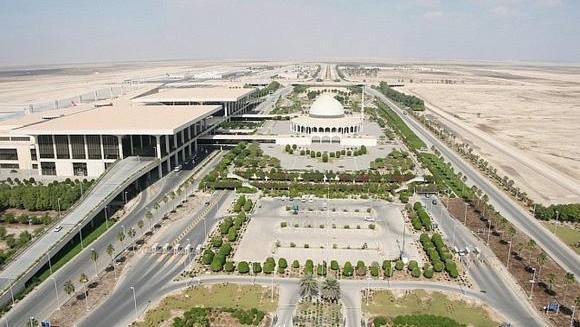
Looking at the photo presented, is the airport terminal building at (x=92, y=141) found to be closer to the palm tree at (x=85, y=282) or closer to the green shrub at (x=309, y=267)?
the palm tree at (x=85, y=282)

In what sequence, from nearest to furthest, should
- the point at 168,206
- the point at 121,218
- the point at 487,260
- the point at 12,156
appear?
the point at 487,260 < the point at 121,218 < the point at 168,206 < the point at 12,156

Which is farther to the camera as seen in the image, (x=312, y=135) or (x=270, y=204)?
(x=312, y=135)

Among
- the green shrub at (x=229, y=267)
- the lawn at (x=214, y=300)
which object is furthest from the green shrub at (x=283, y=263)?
the green shrub at (x=229, y=267)

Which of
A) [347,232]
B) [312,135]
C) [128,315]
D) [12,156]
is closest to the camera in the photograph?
[128,315]

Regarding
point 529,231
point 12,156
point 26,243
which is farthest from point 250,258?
point 12,156

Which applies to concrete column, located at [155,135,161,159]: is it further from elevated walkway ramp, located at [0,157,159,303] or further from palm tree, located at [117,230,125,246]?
palm tree, located at [117,230,125,246]

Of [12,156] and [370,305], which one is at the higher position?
[12,156]

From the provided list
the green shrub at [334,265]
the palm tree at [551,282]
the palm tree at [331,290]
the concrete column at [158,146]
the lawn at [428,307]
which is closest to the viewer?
the lawn at [428,307]

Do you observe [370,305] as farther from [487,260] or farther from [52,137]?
[52,137]
